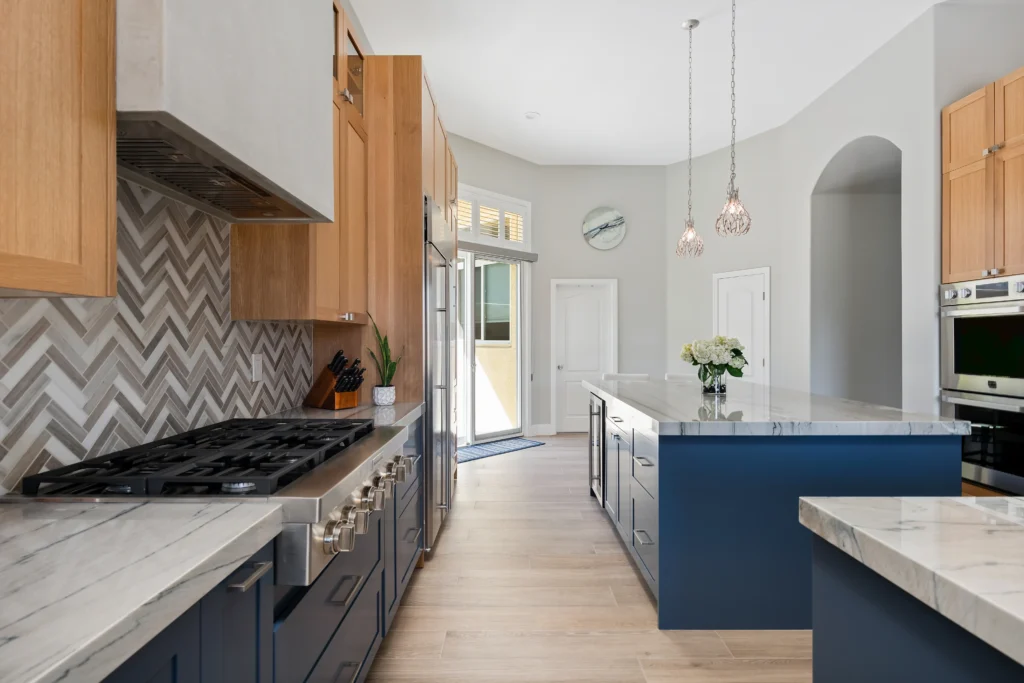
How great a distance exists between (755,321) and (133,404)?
5820 mm

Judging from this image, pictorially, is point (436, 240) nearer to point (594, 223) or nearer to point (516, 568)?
point (516, 568)

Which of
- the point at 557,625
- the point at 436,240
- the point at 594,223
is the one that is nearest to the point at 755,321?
the point at 594,223

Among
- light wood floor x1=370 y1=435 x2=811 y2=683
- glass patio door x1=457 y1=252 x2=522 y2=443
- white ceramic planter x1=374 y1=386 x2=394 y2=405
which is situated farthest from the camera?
glass patio door x1=457 y1=252 x2=522 y2=443

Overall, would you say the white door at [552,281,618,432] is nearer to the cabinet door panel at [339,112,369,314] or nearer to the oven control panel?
the oven control panel

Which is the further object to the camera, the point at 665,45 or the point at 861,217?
the point at 861,217

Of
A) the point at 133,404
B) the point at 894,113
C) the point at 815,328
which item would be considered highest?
the point at 894,113

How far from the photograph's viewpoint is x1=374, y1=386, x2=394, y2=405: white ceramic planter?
2.75 meters

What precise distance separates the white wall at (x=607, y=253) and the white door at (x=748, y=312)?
2.73ft

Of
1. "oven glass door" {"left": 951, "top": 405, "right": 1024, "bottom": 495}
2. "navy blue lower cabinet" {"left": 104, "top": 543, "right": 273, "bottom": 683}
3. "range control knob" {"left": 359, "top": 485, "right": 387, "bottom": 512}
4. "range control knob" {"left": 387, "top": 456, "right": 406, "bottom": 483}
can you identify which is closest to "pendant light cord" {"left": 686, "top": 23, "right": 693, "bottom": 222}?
"oven glass door" {"left": 951, "top": 405, "right": 1024, "bottom": 495}

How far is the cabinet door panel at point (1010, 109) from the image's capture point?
3.04m

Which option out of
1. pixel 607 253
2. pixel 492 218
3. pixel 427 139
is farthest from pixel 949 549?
pixel 607 253

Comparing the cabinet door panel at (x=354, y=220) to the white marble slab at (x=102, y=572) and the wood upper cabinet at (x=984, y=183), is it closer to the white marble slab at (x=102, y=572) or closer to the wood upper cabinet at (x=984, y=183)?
the white marble slab at (x=102, y=572)

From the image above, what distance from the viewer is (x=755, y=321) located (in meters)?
6.02

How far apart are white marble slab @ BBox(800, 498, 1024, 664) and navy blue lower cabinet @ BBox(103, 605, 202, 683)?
966 millimetres
